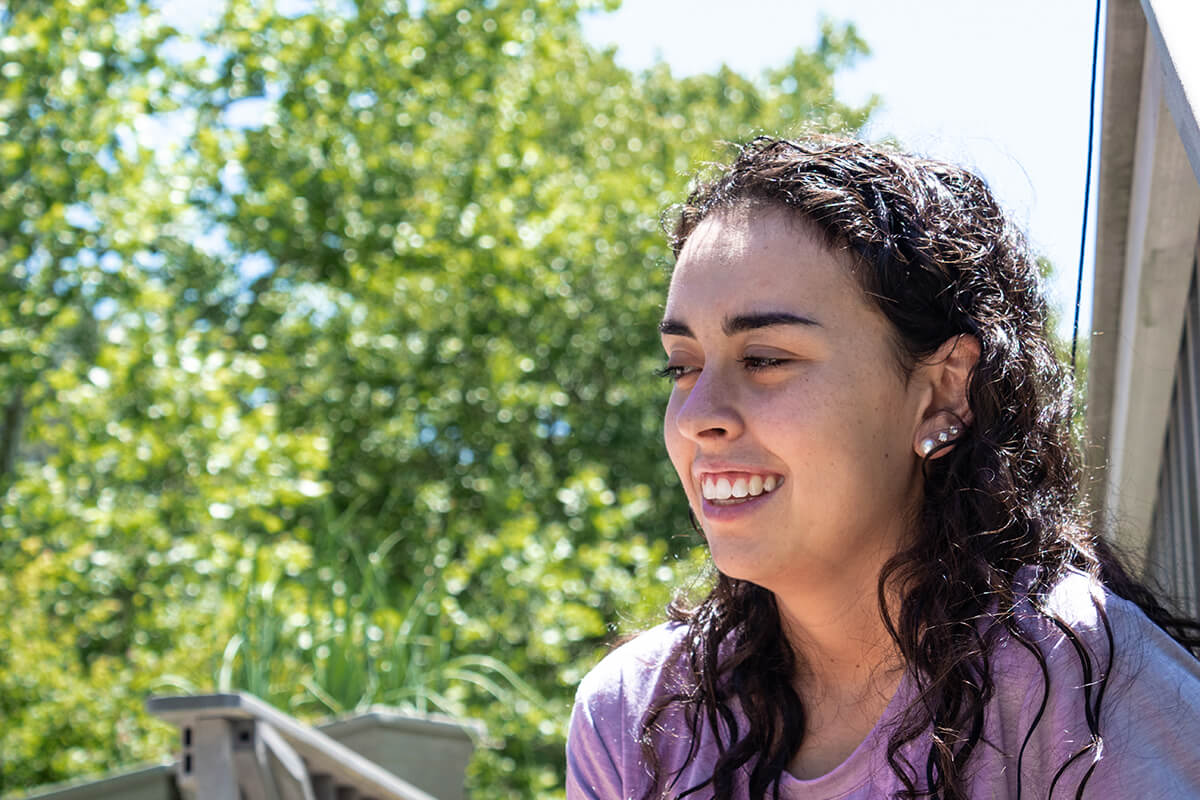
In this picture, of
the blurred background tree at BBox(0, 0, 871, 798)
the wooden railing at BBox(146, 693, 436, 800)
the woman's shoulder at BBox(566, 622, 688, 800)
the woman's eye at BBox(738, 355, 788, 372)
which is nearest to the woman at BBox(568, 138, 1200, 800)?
the woman's eye at BBox(738, 355, 788, 372)

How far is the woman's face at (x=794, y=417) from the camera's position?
144cm

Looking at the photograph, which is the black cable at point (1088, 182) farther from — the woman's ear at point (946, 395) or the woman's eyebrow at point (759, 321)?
the woman's eyebrow at point (759, 321)

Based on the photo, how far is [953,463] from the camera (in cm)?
148

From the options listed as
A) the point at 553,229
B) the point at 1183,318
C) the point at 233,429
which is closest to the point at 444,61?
the point at 553,229

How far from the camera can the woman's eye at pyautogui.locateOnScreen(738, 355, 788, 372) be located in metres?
1.45

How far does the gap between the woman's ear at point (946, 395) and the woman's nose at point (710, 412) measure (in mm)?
228

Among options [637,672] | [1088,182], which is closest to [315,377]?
[637,672]

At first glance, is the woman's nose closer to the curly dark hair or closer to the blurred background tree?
the curly dark hair

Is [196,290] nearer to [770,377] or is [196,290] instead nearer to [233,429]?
[233,429]

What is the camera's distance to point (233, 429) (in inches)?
199

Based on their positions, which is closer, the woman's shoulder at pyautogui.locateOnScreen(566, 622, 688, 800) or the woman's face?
the woman's face

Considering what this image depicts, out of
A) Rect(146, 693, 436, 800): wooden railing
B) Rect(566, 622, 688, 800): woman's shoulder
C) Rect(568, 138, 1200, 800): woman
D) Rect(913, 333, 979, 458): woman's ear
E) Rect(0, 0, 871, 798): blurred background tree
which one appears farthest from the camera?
Rect(0, 0, 871, 798): blurred background tree

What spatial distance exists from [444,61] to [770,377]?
5389 mm

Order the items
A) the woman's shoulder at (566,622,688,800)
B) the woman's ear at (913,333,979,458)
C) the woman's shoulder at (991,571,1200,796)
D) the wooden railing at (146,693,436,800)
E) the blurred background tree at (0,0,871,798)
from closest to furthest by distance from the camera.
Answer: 1. the woman's shoulder at (991,571,1200,796)
2. the woman's ear at (913,333,979,458)
3. the woman's shoulder at (566,622,688,800)
4. the wooden railing at (146,693,436,800)
5. the blurred background tree at (0,0,871,798)
